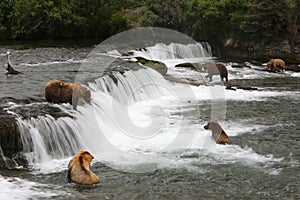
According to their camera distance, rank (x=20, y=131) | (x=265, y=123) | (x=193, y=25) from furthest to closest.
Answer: (x=193, y=25) < (x=265, y=123) < (x=20, y=131)

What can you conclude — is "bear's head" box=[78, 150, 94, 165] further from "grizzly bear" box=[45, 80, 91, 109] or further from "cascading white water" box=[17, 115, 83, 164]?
"grizzly bear" box=[45, 80, 91, 109]

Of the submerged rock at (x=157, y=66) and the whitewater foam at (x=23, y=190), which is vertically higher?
the submerged rock at (x=157, y=66)

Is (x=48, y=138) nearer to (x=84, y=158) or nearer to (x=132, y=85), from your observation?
(x=84, y=158)

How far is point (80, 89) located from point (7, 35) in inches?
966

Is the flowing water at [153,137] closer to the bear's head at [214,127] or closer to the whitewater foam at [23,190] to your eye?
the whitewater foam at [23,190]

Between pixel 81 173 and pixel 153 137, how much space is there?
13.3ft

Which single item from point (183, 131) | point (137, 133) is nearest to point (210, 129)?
point (183, 131)

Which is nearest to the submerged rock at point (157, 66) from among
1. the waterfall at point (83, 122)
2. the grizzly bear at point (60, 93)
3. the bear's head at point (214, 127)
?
the waterfall at point (83, 122)

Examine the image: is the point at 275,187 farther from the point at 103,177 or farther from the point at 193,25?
the point at 193,25

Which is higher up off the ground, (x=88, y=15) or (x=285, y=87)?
(x=88, y=15)

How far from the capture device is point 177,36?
1334 inches

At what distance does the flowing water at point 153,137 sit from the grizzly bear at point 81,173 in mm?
148

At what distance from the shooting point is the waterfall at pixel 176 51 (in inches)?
1137

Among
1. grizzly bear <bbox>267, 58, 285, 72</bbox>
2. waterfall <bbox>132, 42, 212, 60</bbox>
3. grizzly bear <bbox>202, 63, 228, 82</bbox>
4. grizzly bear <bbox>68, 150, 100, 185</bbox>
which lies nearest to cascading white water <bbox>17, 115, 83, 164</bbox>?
grizzly bear <bbox>68, 150, 100, 185</bbox>
